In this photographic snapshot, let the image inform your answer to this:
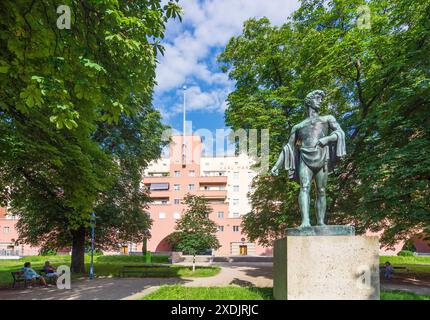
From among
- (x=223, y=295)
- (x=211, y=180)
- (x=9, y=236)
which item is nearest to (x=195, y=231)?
(x=223, y=295)

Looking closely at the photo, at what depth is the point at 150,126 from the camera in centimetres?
2056

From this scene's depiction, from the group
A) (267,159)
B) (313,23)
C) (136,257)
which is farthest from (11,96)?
(136,257)

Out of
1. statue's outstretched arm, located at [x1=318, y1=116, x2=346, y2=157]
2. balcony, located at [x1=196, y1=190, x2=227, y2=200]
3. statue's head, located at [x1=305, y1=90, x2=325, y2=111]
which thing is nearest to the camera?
statue's outstretched arm, located at [x1=318, y1=116, x2=346, y2=157]

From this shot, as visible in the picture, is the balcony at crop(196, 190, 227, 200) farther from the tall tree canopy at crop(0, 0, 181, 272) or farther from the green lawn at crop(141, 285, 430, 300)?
the green lawn at crop(141, 285, 430, 300)

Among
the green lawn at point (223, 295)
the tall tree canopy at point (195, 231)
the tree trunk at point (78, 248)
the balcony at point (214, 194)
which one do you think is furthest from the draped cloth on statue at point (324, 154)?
the balcony at point (214, 194)

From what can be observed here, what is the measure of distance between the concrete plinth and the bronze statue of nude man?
61 centimetres

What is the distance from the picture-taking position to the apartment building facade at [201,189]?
4853 centimetres

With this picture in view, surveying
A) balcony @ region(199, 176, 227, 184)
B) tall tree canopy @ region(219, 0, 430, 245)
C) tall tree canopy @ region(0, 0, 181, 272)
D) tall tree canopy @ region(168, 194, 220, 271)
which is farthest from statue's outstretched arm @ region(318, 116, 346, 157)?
balcony @ region(199, 176, 227, 184)

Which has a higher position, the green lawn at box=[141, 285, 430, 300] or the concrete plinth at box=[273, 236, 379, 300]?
the concrete plinth at box=[273, 236, 379, 300]

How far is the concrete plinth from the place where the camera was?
5.82m

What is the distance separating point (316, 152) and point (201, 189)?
4797 cm

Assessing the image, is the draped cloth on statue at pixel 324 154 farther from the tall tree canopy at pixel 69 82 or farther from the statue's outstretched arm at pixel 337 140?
the tall tree canopy at pixel 69 82

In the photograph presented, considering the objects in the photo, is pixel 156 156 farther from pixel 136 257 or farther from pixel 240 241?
pixel 240 241

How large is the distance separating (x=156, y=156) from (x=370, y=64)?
44.4 feet
